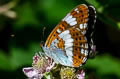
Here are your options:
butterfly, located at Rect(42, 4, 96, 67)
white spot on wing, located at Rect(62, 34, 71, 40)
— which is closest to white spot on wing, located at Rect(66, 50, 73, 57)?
butterfly, located at Rect(42, 4, 96, 67)

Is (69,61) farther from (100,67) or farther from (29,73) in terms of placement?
Answer: (100,67)

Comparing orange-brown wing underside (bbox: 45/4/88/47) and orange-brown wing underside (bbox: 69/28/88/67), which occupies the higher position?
orange-brown wing underside (bbox: 45/4/88/47)

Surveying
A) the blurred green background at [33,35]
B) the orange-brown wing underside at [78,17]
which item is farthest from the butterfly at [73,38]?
the blurred green background at [33,35]

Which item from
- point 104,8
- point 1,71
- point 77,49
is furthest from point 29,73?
point 1,71

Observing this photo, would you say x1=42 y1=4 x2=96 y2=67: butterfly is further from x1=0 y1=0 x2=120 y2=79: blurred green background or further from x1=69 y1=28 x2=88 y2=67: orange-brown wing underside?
x1=0 y1=0 x2=120 y2=79: blurred green background

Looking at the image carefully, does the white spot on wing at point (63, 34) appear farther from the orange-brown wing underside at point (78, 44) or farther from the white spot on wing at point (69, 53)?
the white spot on wing at point (69, 53)

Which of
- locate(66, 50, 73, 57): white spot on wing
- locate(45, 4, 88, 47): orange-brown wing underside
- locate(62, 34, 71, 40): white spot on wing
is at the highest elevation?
locate(45, 4, 88, 47): orange-brown wing underside

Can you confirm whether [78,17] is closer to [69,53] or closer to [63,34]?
[63,34]
